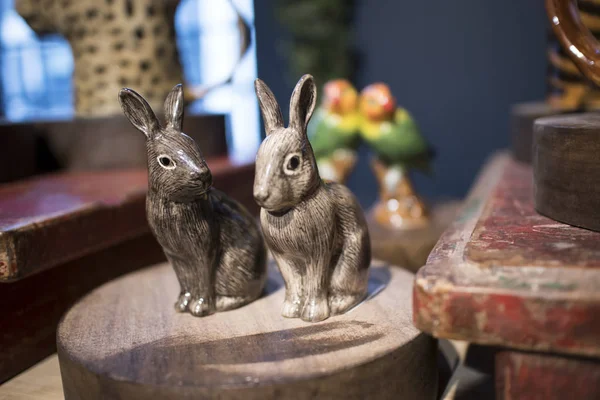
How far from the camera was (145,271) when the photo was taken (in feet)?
3.69

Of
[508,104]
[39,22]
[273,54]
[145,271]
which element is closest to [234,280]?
[145,271]

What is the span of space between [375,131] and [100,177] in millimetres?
763

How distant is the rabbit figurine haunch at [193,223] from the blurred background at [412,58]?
1.41 m

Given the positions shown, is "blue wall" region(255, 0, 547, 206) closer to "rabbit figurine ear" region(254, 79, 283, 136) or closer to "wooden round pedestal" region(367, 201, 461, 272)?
"wooden round pedestal" region(367, 201, 461, 272)

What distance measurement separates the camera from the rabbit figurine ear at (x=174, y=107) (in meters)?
0.83

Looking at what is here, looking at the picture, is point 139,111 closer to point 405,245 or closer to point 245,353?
point 245,353

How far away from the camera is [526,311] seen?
23.4 inches

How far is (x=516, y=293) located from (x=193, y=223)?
0.47 metres

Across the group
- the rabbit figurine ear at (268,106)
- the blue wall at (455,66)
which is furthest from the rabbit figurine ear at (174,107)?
the blue wall at (455,66)

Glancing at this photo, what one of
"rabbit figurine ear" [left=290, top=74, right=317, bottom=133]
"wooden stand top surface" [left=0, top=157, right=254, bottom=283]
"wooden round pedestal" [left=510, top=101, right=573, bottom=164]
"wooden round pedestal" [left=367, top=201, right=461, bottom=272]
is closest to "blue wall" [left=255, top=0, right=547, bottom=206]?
"wooden round pedestal" [left=510, top=101, right=573, bottom=164]

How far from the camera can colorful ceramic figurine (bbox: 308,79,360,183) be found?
64.9 inches

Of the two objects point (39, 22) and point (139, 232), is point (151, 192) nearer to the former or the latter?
point (139, 232)

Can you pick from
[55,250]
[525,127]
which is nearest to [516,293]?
[55,250]

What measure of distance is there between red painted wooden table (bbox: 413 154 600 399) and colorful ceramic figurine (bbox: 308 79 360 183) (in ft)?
3.16
